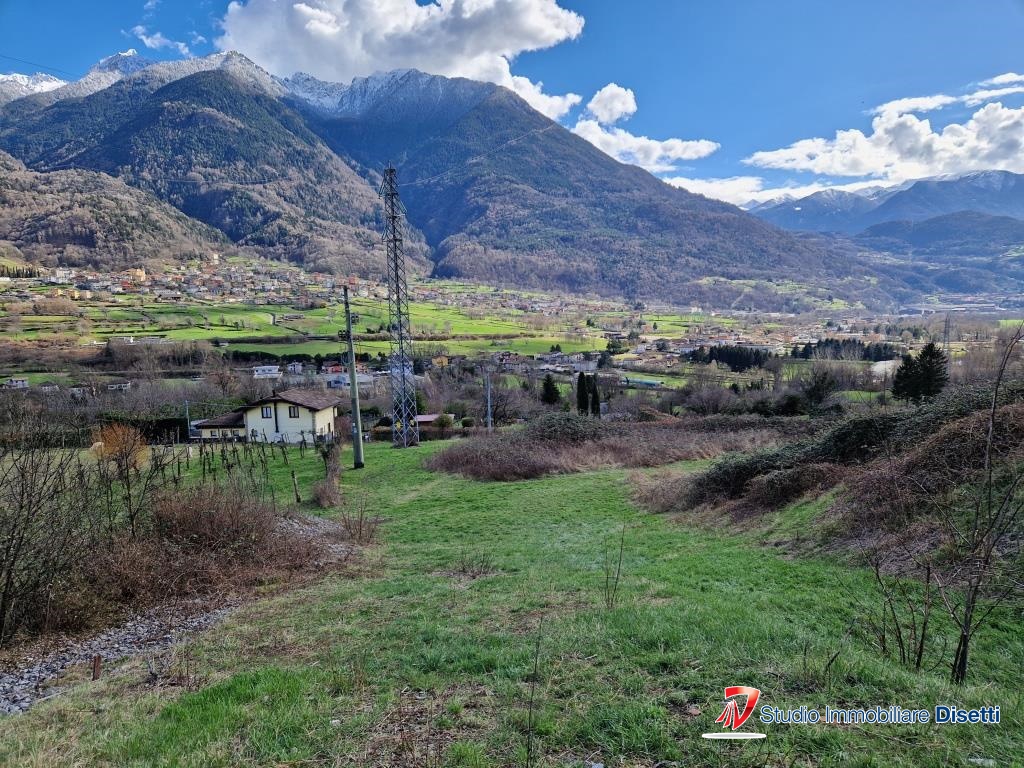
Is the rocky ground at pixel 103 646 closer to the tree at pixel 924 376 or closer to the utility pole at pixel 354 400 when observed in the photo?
the utility pole at pixel 354 400

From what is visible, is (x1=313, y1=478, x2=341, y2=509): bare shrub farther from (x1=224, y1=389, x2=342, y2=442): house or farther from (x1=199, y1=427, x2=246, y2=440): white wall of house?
(x1=199, y1=427, x2=246, y2=440): white wall of house

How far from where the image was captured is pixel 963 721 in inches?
122

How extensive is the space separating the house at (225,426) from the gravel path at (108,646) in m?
31.9

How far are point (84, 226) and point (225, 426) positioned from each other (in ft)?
307

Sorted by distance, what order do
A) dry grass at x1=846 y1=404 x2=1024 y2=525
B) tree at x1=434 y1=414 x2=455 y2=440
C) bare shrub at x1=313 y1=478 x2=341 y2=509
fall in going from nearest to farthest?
1. dry grass at x1=846 y1=404 x2=1024 y2=525
2. bare shrub at x1=313 y1=478 x2=341 y2=509
3. tree at x1=434 y1=414 x2=455 y2=440

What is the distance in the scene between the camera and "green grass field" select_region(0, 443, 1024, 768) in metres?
3.24

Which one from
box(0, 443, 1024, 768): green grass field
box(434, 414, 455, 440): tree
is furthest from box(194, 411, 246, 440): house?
box(0, 443, 1024, 768): green grass field

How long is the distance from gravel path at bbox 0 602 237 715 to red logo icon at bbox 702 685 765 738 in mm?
5924

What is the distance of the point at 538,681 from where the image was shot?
4277 millimetres

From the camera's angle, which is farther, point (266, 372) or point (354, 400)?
point (266, 372)

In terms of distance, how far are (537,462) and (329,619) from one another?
44.1ft

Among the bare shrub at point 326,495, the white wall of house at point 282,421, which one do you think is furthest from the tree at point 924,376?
the white wall of house at point 282,421

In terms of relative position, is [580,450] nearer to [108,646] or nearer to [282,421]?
[108,646]

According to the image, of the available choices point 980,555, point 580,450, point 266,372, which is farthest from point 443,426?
point 980,555
